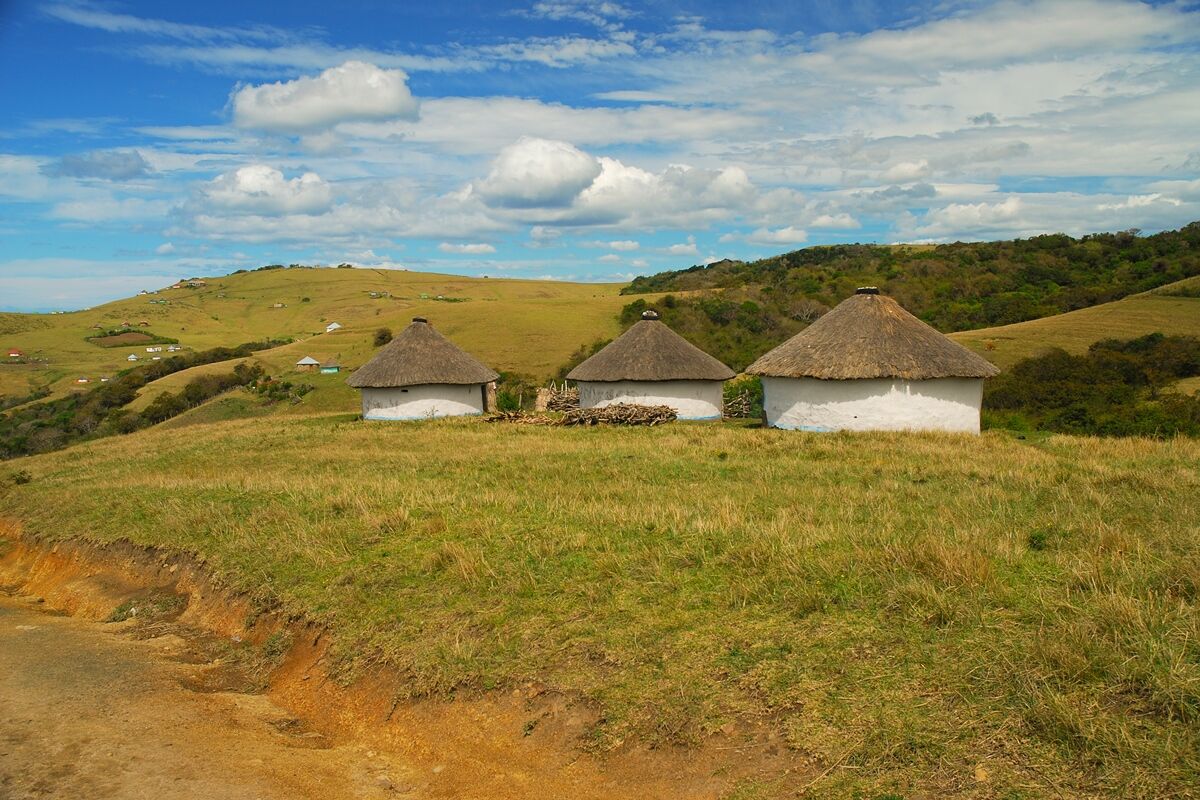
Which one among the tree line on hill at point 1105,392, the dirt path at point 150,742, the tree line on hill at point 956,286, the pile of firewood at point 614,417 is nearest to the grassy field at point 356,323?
the tree line on hill at point 1105,392

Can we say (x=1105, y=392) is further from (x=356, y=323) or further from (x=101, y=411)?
(x=356, y=323)

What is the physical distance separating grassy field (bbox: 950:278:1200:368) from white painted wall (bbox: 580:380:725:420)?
17917mm

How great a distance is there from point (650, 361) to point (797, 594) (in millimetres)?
22690

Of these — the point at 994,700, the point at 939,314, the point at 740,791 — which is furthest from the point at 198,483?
the point at 939,314

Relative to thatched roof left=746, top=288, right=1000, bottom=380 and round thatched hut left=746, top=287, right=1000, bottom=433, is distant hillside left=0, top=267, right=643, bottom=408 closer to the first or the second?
thatched roof left=746, top=288, right=1000, bottom=380

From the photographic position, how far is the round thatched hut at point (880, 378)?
21984mm

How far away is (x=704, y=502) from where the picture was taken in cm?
1056

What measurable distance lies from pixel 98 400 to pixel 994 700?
5621 cm

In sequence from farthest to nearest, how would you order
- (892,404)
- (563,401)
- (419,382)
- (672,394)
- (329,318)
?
(329,318), (563,401), (419,382), (672,394), (892,404)

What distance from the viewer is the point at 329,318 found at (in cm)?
9788

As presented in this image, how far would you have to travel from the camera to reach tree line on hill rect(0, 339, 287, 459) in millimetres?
40375

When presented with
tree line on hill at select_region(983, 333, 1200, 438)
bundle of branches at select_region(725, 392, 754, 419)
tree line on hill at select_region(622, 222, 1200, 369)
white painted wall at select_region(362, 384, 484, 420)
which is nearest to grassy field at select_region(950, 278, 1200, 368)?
tree line on hill at select_region(983, 333, 1200, 438)

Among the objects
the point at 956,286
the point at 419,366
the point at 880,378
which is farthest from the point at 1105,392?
the point at 956,286

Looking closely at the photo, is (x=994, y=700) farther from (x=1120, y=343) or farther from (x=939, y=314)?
(x=939, y=314)
